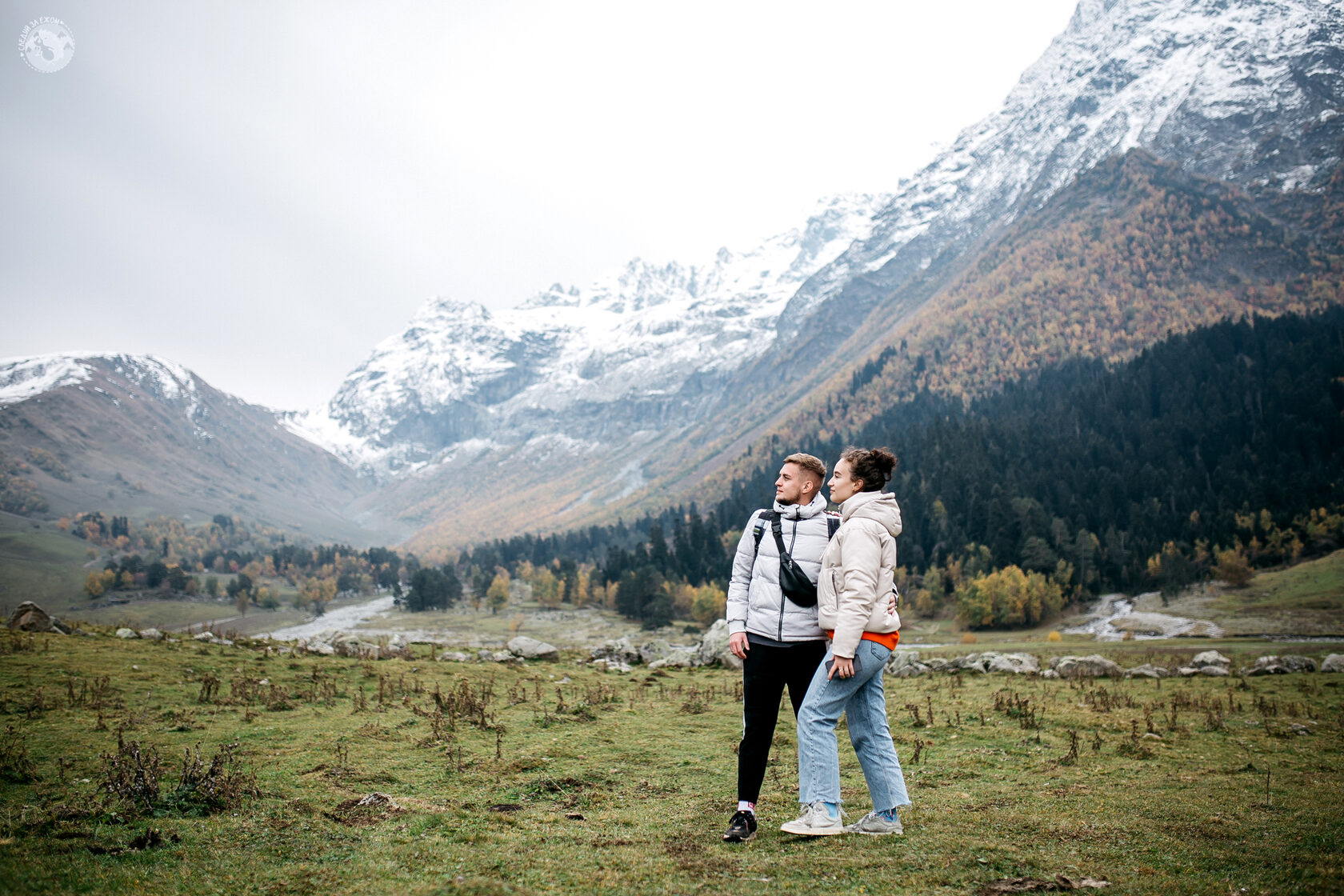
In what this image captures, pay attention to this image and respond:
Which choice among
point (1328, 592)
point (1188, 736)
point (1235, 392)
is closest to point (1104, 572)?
point (1328, 592)

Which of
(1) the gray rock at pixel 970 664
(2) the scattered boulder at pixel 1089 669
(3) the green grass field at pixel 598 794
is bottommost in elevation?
(1) the gray rock at pixel 970 664

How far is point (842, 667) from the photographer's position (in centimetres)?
711

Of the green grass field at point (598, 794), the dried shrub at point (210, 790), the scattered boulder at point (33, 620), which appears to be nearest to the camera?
the green grass field at point (598, 794)

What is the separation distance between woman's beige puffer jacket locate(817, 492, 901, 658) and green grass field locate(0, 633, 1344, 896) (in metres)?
2.24

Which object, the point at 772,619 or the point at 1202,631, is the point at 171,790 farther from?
the point at 1202,631

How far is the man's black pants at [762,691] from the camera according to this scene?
769 centimetres

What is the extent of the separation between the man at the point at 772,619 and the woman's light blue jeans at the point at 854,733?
331mm

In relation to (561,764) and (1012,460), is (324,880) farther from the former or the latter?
(1012,460)

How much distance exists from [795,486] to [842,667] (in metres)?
2.06

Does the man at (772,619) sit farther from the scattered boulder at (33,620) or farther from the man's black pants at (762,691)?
the scattered boulder at (33,620)

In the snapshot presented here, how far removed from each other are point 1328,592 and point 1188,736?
254 ft

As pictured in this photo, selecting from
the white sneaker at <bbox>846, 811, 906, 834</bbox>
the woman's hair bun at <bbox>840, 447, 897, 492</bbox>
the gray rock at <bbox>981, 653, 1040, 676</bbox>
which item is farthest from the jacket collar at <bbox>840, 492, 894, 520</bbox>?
the gray rock at <bbox>981, 653, 1040, 676</bbox>

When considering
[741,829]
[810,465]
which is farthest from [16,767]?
[810,465]

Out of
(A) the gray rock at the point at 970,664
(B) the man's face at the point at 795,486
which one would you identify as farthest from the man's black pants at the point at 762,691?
(A) the gray rock at the point at 970,664
